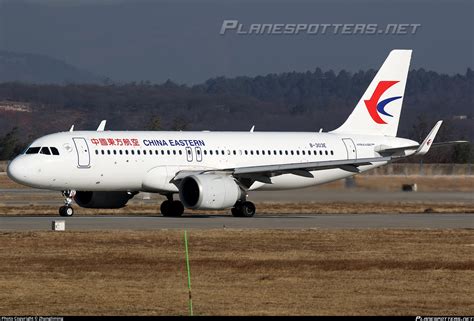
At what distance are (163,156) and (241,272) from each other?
20.9 meters

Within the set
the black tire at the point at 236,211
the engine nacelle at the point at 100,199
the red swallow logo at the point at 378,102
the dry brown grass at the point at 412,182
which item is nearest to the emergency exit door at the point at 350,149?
the red swallow logo at the point at 378,102

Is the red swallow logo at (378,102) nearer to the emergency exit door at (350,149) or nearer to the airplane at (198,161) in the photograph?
the airplane at (198,161)

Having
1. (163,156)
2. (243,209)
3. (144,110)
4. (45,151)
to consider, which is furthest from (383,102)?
(144,110)

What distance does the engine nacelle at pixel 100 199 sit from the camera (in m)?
46.6

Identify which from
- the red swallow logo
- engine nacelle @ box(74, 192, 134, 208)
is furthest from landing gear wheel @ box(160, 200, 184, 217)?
the red swallow logo

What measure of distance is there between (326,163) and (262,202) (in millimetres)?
9654

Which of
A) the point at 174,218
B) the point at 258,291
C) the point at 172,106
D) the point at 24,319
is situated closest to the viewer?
the point at 24,319

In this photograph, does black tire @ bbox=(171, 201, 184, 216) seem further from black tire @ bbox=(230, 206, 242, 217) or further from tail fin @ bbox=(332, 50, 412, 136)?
tail fin @ bbox=(332, 50, 412, 136)

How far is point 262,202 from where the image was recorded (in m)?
55.4

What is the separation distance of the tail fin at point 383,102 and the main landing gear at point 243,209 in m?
8.84

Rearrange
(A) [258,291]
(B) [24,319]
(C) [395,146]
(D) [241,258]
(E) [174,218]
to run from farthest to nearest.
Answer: (C) [395,146], (E) [174,218], (D) [241,258], (A) [258,291], (B) [24,319]

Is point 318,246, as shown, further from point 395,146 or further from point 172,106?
point 172,106

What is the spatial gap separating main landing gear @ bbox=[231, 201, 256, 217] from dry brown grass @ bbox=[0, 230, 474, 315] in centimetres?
972

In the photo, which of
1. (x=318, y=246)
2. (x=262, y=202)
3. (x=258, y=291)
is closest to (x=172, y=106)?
(x=262, y=202)
